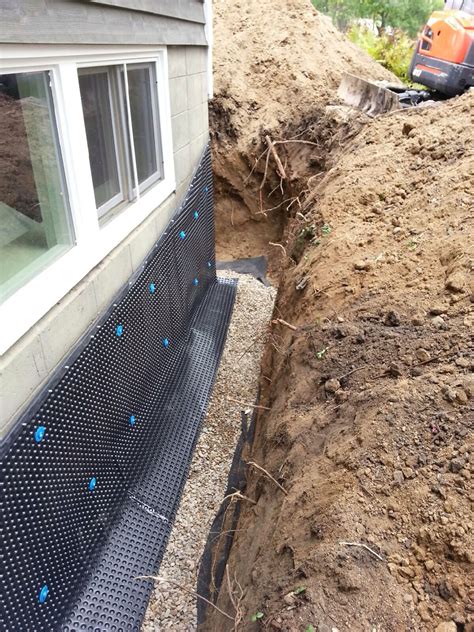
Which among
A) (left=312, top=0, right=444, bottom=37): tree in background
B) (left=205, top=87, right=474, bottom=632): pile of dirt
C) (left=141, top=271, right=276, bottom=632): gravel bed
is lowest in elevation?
(left=141, top=271, right=276, bottom=632): gravel bed

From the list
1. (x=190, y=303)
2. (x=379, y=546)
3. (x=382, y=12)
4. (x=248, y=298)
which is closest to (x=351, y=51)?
(x=248, y=298)

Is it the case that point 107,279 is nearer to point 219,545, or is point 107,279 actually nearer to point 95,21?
point 95,21

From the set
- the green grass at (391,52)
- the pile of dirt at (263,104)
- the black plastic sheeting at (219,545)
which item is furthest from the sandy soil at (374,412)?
the green grass at (391,52)

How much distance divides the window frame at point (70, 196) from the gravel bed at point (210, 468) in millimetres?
2065

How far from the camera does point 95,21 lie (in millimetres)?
2900

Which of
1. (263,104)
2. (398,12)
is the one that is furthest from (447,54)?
(398,12)

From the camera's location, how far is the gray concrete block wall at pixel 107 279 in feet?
7.91

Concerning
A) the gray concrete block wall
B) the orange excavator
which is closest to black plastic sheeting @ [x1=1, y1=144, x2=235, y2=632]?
the gray concrete block wall

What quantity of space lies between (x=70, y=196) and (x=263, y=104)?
556cm

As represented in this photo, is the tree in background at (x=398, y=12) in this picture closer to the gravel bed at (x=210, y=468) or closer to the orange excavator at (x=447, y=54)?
the orange excavator at (x=447, y=54)

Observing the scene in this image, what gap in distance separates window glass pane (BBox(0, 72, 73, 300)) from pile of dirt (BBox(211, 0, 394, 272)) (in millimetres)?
4798

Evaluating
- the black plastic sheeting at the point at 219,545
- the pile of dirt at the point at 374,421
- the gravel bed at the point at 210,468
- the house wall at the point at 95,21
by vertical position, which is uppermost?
the house wall at the point at 95,21

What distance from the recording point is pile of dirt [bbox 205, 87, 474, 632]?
5.29 feet

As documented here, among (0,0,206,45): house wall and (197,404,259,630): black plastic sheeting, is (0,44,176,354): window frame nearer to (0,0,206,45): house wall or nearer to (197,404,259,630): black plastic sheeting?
(0,0,206,45): house wall
